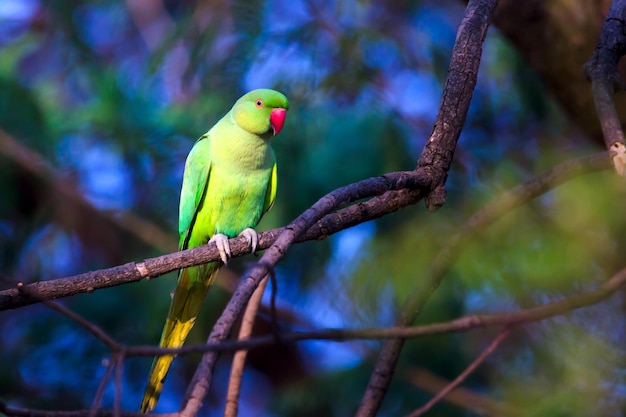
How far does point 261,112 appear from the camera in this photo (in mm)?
2693

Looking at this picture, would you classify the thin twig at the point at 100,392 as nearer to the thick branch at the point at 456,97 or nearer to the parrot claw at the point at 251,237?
the thick branch at the point at 456,97

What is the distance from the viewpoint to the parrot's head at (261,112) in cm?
267

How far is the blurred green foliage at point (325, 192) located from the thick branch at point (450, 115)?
91 centimetres

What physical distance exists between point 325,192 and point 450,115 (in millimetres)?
1530

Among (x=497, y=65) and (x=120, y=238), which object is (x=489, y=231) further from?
(x=120, y=238)

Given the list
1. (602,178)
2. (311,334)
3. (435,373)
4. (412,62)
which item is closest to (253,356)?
(435,373)

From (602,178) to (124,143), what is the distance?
231cm

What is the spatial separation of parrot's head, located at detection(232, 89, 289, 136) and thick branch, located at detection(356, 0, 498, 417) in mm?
976

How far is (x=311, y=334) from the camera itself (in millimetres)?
933

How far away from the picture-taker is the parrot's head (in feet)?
8.77

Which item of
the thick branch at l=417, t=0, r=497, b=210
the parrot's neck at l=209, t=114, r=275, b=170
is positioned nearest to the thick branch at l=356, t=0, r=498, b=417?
the thick branch at l=417, t=0, r=497, b=210

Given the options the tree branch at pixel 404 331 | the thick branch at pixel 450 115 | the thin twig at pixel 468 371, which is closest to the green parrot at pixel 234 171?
the thick branch at pixel 450 115

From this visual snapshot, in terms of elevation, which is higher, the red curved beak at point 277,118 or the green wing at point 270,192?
the red curved beak at point 277,118

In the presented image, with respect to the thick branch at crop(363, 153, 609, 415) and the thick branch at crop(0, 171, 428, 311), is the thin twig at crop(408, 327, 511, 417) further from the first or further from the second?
the thick branch at crop(363, 153, 609, 415)
